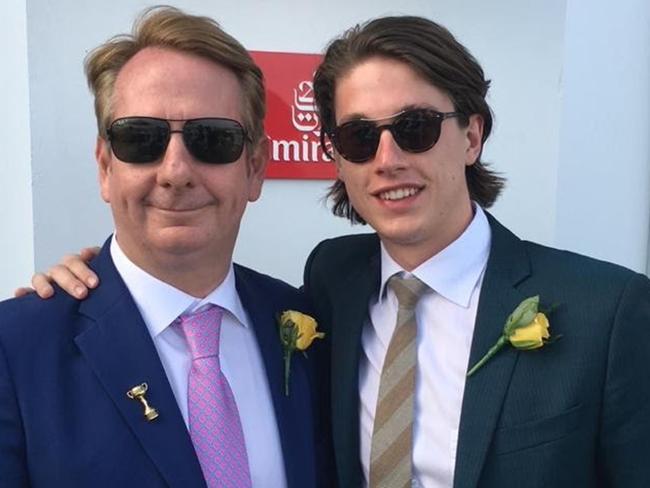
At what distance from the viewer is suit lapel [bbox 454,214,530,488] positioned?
1606 millimetres

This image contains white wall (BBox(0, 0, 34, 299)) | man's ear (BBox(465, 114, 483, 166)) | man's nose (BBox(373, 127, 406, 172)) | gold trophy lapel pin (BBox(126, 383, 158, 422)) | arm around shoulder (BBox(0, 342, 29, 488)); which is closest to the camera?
arm around shoulder (BBox(0, 342, 29, 488))

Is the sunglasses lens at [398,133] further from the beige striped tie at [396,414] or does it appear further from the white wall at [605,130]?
Answer: the white wall at [605,130]

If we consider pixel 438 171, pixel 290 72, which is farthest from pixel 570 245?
pixel 438 171

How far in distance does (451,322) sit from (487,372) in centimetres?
19

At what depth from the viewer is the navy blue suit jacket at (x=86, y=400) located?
1.42 meters

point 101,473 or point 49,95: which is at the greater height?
point 49,95

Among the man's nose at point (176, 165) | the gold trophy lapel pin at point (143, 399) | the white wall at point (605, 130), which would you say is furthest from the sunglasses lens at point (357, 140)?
the white wall at point (605, 130)

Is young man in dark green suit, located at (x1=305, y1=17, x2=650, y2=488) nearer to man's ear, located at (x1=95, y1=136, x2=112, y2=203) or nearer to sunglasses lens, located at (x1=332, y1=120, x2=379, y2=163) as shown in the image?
sunglasses lens, located at (x1=332, y1=120, x2=379, y2=163)

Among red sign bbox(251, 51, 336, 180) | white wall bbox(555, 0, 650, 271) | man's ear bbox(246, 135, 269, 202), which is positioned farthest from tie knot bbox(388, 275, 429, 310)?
white wall bbox(555, 0, 650, 271)

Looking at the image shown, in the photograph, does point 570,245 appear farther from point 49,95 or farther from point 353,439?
point 49,95

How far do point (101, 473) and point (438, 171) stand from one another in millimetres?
1186

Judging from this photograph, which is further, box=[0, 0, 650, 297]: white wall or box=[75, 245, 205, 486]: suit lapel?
box=[0, 0, 650, 297]: white wall

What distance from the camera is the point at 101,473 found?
1431 millimetres

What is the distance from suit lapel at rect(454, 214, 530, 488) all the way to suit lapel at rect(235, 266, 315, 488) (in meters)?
0.41
